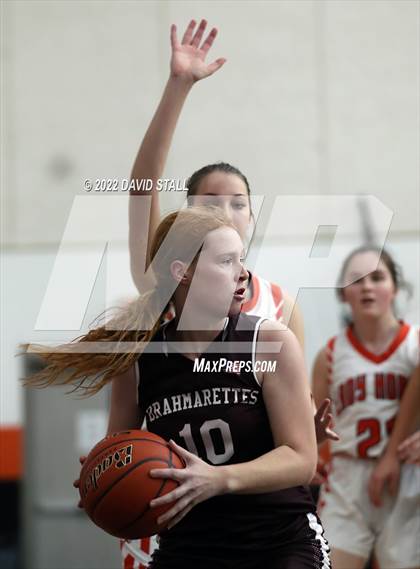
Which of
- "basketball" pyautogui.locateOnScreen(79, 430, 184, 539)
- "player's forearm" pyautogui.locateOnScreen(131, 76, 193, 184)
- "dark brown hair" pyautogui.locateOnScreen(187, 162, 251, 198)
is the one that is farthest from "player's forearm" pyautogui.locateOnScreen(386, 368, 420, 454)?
"basketball" pyautogui.locateOnScreen(79, 430, 184, 539)

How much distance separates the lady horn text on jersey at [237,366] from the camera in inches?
102

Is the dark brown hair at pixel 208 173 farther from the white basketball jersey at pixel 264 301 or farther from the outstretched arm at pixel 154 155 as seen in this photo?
the white basketball jersey at pixel 264 301

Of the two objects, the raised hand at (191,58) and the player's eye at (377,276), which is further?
the player's eye at (377,276)

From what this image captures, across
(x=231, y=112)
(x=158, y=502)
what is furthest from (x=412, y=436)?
(x=158, y=502)

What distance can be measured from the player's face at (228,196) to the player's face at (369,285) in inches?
51.5

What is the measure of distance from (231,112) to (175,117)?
1.39 m

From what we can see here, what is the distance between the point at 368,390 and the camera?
4242 mm

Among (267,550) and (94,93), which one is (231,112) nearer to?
(94,93)

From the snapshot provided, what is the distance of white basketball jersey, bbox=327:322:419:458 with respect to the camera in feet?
13.8

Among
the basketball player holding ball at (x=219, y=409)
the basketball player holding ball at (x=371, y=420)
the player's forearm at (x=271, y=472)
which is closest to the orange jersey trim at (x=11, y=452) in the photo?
the basketball player holding ball at (x=371, y=420)

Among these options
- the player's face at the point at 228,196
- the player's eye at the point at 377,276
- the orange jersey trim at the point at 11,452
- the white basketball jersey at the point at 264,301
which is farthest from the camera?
the orange jersey trim at the point at 11,452

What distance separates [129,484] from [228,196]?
99cm

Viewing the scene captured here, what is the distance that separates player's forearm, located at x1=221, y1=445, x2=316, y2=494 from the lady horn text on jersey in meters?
0.21

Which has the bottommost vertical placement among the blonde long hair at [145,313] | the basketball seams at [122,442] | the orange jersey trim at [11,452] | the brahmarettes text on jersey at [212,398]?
Result: the basketball seams at [122,442]
